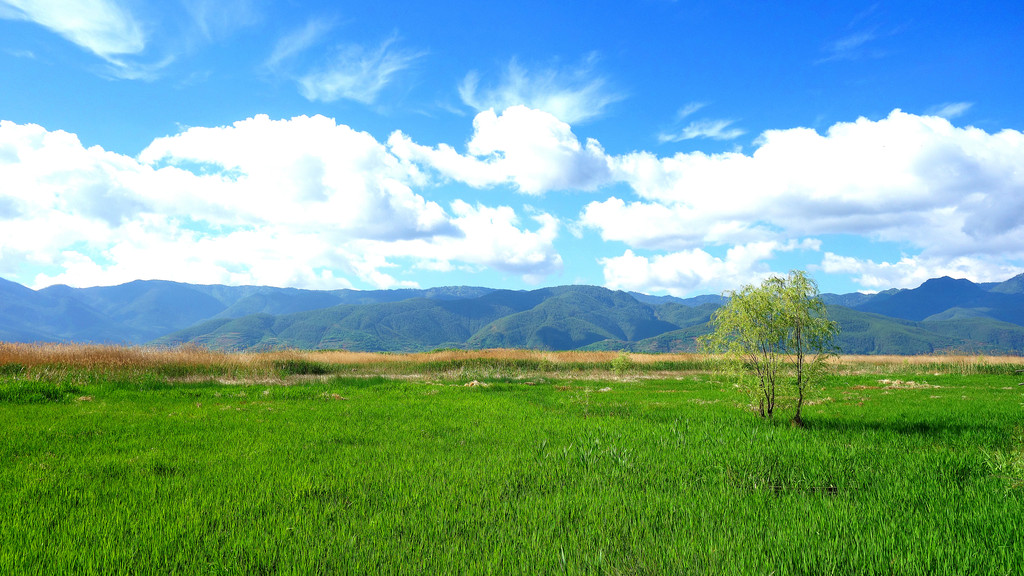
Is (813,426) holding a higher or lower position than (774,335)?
lower

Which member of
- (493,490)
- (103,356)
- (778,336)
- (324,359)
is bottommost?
(324,359)

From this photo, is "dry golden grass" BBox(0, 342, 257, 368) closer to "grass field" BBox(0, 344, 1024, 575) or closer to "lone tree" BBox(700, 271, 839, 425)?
"grass field" BBox(0, 344, 1024, 575)

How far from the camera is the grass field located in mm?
5062

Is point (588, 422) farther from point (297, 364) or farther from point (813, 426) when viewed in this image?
point (297, 364)

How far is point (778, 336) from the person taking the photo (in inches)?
556

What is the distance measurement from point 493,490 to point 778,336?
1112 cm

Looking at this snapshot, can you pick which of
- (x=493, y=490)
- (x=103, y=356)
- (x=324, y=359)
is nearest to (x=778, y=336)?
(x=493, y=490)

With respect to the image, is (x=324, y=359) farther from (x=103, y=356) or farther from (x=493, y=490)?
(x=493, y=490)

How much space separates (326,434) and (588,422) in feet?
23.5

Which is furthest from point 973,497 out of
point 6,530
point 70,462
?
point 70,462

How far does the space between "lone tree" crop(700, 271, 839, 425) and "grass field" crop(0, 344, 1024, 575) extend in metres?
1.44

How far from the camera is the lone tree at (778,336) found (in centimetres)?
1391

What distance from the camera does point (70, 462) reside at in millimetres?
8445

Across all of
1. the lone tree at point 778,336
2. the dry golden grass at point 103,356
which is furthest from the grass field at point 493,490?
the dry golden grass at point 103,356
